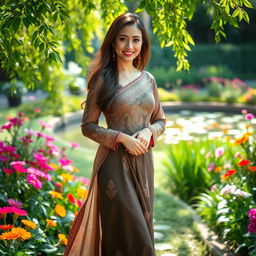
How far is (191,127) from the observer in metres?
10.7

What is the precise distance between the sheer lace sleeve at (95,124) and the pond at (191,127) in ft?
19.4

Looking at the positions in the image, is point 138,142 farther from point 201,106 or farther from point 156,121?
point 201,106

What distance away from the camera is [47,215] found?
3.61 meters

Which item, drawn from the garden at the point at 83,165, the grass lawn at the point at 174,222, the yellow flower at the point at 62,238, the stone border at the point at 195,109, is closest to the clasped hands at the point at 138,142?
the garden at the point at 83,165

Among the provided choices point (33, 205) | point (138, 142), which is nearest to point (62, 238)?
point (33, 205)

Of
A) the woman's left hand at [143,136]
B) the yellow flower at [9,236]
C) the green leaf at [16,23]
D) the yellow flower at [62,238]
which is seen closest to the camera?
the green leaf at [16,23]

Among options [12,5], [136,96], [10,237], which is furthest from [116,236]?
[12,5]

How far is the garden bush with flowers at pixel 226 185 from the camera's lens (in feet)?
11.6

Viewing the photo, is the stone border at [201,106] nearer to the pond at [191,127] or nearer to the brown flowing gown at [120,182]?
the pond at [191,127]

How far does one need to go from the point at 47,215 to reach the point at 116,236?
3.34 ft

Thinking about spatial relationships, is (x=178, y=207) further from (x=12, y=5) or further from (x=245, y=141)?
(x=12, y=5)

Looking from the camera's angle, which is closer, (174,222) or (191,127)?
(174,222)

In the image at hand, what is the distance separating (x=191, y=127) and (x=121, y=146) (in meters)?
8.10

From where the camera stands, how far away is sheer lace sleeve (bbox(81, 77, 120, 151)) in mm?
2711
